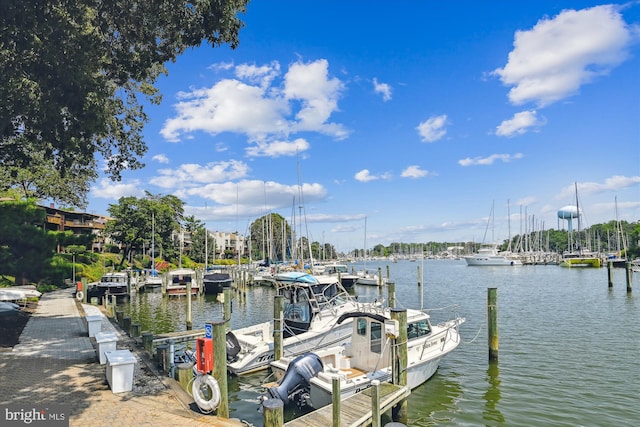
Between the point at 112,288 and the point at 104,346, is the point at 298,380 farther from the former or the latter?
the point at 112,288

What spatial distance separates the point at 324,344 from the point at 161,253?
57410mm

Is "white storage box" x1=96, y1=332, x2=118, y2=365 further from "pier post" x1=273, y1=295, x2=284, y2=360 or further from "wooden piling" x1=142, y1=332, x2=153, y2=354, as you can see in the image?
"pier post" x1=273, y1=295, x2=284, y2=360

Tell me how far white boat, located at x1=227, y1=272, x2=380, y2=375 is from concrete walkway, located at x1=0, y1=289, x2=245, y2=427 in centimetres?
333

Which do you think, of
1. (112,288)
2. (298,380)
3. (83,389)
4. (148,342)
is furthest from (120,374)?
(112,288)

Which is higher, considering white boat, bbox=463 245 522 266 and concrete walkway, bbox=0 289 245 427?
concrete walkway, bbox=0 289 245 427

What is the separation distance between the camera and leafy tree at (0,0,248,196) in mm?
9602

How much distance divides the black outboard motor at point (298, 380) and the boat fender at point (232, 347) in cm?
383

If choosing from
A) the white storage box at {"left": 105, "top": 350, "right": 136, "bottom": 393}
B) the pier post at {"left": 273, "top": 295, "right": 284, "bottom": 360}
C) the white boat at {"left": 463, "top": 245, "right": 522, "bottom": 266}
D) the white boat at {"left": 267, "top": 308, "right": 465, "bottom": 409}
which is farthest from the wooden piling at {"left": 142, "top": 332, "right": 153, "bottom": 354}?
the white boat at {"left": 463, "top": 245, "right": 522, "bottom": 266}

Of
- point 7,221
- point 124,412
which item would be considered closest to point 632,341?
point 124,412

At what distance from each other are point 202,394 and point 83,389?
116 inches

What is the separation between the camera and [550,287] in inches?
1671

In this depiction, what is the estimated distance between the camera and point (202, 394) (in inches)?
367

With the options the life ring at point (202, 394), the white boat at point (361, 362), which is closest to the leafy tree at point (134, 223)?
the white boat at point (361, 362)

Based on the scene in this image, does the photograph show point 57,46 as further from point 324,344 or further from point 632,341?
point 632,341
